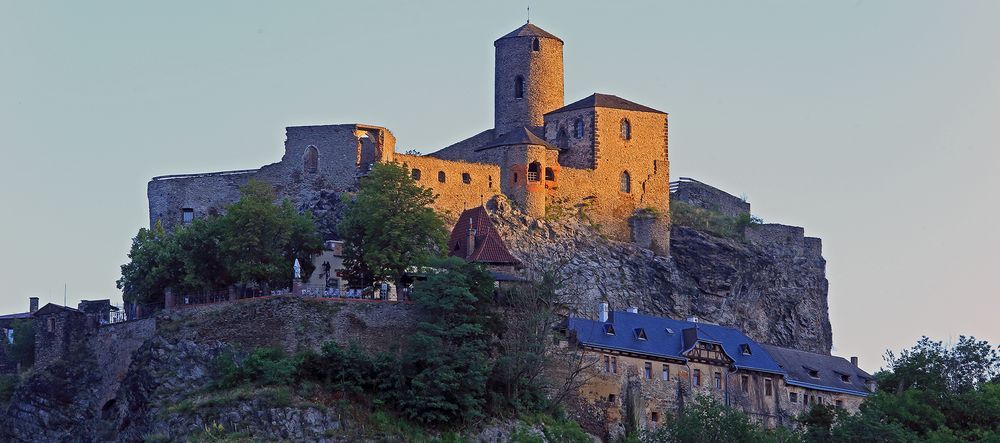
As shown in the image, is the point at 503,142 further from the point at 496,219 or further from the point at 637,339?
the point at 637,339

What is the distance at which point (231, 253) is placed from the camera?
283 feet

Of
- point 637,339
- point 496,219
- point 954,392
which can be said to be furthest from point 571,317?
point 954,392

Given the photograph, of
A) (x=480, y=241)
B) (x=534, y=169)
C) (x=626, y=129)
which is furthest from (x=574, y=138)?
(x=480, y=241)

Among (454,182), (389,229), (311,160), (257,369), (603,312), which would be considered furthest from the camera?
(454,182)

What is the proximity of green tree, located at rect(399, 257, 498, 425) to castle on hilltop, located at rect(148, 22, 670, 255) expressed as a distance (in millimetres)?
14181

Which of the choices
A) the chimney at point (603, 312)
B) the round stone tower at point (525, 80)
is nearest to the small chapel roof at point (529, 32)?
the round stone tower at point (525, 80)

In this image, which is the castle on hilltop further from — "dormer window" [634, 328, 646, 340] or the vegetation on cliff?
"dormer window" [634, 328, 646, 340]

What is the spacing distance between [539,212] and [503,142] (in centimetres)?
394

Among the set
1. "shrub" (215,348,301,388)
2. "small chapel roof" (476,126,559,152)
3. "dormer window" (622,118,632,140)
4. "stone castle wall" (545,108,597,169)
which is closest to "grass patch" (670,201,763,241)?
"dormer window" (622,118,632,140)

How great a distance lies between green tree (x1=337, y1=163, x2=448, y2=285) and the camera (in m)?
86.2

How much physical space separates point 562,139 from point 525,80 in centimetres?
404

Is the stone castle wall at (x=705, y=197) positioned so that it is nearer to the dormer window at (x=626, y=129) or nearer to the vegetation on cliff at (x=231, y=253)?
the dormer window at (x=626, y=129)

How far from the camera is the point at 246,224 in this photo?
284 feet

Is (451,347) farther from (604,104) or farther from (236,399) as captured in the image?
(604,104)
